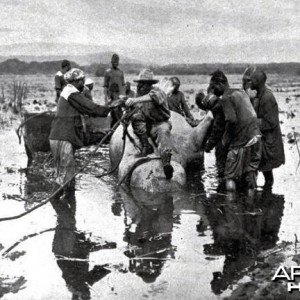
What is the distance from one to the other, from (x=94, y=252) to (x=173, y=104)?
18.3 feet

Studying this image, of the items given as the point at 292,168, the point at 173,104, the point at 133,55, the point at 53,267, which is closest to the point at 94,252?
the point at 53,267

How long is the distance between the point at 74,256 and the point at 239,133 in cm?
307

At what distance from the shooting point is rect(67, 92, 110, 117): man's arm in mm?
6867

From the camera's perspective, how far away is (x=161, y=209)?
655 cm

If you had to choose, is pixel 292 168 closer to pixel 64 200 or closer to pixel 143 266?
pixel 64 200

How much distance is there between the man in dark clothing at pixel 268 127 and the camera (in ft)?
25.4

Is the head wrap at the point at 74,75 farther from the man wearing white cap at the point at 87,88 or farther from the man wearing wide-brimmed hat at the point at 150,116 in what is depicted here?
the man wearing white cap at the point at 87,88

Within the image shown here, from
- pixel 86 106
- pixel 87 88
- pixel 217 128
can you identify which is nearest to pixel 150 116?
pixel 217 128

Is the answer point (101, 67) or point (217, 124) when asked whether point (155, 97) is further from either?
point (101, 67)

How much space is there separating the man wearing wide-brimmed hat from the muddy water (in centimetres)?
77

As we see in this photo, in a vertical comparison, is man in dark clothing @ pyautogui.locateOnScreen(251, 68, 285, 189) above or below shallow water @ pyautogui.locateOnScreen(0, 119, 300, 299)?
above

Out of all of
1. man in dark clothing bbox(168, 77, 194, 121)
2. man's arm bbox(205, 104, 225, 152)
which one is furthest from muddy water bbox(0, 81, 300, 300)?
man in dark clothing bbox(168, 77, 194, 121)

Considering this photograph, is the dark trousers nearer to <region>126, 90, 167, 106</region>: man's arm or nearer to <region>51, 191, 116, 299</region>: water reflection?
<region>126, 90, 167, 106</region>: man's arm

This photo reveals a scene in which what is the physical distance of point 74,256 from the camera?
500cm
